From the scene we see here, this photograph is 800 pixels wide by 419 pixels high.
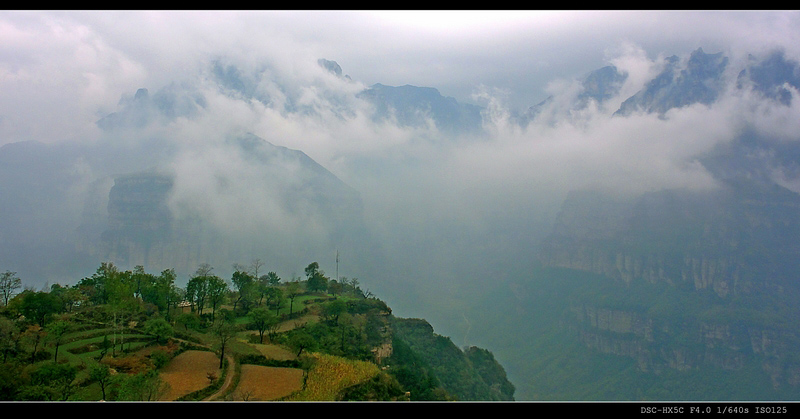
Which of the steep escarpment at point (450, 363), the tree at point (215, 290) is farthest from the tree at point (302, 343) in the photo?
the tree at point (215, 290)

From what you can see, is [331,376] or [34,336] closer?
[34,336]

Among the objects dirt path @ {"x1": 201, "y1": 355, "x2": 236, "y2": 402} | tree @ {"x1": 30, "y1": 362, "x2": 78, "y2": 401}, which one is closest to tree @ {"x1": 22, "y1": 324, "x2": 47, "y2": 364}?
tree @ {"x1": 30, "y1": 362, "x2": 78, "y2": 401}

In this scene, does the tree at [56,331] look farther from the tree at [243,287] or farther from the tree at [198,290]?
the tree at [243,287]

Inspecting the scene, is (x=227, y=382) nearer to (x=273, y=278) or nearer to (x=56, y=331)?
(x=56, y=331)

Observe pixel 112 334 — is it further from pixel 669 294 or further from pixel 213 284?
pixel 669 294

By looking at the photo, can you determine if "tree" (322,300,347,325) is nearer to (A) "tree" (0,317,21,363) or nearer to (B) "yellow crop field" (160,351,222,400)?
(B) "yellow crop field" (160,351,222,400)

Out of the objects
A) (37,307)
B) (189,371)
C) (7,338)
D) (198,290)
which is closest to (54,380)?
(7,338)
